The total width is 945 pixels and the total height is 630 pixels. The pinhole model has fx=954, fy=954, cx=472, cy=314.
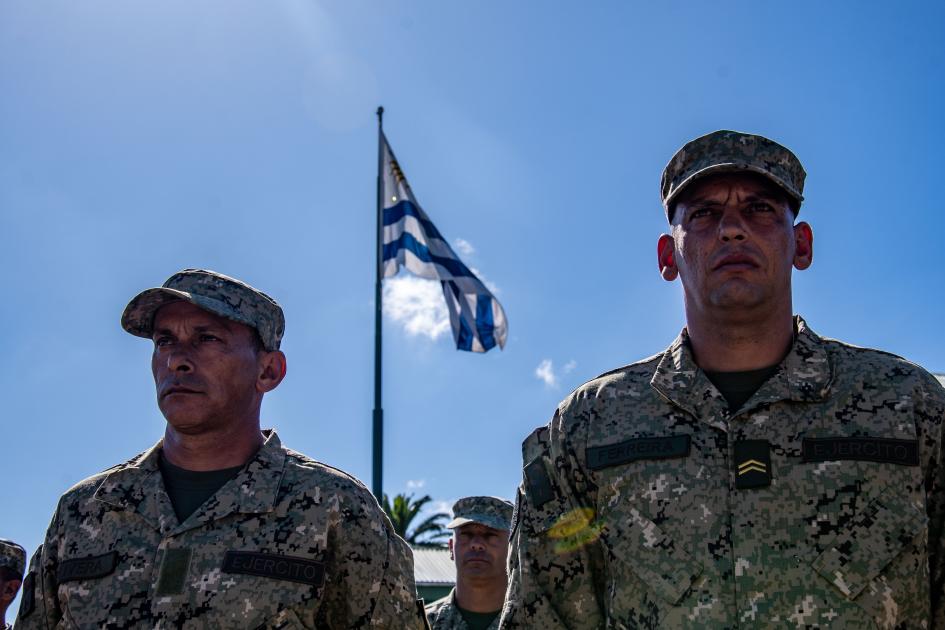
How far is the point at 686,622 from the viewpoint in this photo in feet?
8.75

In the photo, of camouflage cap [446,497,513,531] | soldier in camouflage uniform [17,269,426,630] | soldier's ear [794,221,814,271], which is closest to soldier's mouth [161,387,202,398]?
soldier in camouflage uniform [17,269,426,630]

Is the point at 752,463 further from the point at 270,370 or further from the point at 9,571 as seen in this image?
the point at 9,571

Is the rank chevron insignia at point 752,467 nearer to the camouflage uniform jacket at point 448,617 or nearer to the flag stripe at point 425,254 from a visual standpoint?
the camouflage uniform jacket at point 448,617

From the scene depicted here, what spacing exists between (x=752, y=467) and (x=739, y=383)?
1.21 ft

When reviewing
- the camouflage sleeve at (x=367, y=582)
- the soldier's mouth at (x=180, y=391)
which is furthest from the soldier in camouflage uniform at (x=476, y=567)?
the soldier's mouth at (x=180, y=391)

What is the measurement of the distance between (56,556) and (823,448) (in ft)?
9.53

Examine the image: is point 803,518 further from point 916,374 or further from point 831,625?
point 916,374

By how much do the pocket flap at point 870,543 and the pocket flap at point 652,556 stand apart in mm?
362

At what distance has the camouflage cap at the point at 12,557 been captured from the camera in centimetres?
693

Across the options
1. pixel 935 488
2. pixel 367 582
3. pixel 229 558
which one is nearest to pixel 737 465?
pixel 935 488

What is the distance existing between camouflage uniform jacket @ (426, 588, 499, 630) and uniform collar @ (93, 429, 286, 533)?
3836 mm

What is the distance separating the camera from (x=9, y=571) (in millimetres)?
6949

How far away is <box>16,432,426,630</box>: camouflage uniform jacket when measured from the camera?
3475 millimetres

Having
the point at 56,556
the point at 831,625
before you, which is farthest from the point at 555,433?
the point at 56,556
